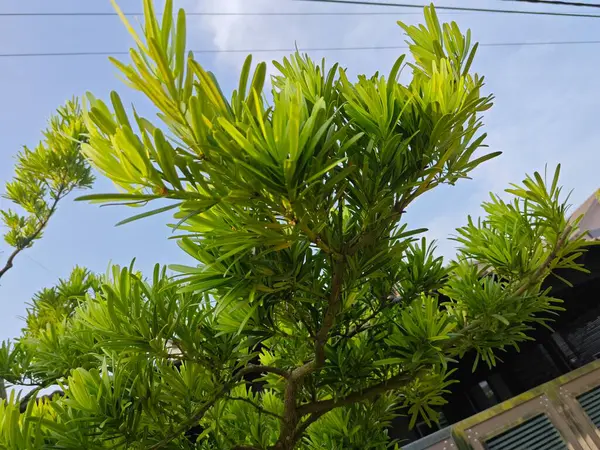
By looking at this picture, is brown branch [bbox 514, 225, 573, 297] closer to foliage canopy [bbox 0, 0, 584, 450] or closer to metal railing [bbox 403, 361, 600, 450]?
foliage canopy [bbox 0, 0, 584, 450]

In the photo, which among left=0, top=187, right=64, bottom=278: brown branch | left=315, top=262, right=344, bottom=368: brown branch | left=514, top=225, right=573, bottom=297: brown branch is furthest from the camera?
left=0, top=187, right=64, bottom=278: brown branch

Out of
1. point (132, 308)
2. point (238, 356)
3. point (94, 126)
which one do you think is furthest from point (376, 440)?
point (94, 126)

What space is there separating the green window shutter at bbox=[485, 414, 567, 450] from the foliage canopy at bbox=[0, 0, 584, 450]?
25.7 inches

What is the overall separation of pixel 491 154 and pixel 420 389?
32.1 inches

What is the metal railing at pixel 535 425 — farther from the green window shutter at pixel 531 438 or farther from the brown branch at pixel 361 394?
the brown branch at pixel 361 394

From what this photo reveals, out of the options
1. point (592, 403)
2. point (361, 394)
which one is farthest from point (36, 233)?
point (592, 403)

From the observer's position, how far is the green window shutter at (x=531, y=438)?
5.07 feet

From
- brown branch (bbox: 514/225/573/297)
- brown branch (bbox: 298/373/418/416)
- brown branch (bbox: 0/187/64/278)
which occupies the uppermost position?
brown branch (bbox: 0/187/64/278)

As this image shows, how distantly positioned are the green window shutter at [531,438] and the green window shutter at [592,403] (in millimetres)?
200

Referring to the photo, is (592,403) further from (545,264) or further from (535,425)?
(545,264)

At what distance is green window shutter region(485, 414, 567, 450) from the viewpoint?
5.07 ft

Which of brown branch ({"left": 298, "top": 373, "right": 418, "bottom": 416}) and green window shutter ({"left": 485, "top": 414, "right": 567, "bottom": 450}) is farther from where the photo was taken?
green window shutter ({"left": 485, "top": 414, "right": 567, "bottom": 450})

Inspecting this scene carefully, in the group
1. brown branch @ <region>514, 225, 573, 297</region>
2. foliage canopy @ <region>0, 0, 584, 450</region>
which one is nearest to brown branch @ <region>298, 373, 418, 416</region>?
foliage canopy @ <region>0, 0, 584, 450</region>

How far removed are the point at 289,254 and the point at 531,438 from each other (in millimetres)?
1581
